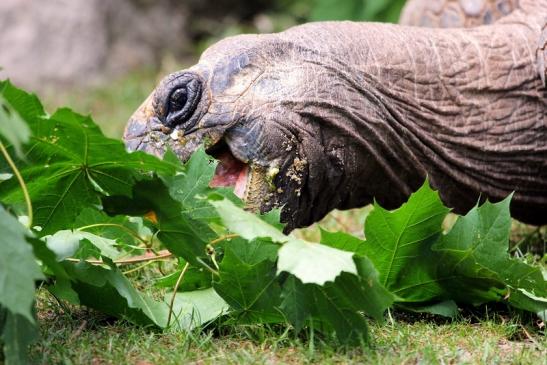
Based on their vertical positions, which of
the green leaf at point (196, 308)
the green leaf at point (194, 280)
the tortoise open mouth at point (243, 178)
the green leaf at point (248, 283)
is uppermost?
the tortoise open mouth at point (243, 178)

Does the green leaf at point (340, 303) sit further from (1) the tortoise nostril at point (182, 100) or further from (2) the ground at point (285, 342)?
(1) the tortoise nostril at point (182, 100)

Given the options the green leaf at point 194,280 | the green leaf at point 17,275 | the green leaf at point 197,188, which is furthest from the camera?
the green leaf at point 194,280

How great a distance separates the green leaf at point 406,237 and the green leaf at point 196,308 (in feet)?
1.19

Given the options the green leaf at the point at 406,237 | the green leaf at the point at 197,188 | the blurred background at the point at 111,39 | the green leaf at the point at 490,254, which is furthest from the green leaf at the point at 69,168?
the blurred background at the point at 111,39

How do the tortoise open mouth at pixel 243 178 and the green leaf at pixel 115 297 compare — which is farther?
the tortoise open mouth at pixel 243 178

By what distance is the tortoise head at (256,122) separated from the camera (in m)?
2.72

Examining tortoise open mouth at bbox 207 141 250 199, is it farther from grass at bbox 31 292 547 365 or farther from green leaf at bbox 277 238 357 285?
green leaf at bbox 277 238 357 285

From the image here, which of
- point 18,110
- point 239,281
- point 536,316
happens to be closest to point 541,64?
point 536,316

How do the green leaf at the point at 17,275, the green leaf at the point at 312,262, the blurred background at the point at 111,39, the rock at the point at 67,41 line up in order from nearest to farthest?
the green leaf at the point at 17,275 < the green leaf at the point at 312,262 < the blurred background at the point at 111,39 < the rock at the point at 67,41

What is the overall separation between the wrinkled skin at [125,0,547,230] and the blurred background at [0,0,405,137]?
3248mm

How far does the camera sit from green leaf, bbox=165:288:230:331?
2475mm

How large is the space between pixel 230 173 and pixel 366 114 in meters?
0.41

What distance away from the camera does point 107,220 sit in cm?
276

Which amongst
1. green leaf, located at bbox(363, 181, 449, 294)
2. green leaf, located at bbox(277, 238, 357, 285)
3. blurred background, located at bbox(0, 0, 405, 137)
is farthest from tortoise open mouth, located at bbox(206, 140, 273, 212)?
blurred background, located at bbox(0, 0, 405, 137)
